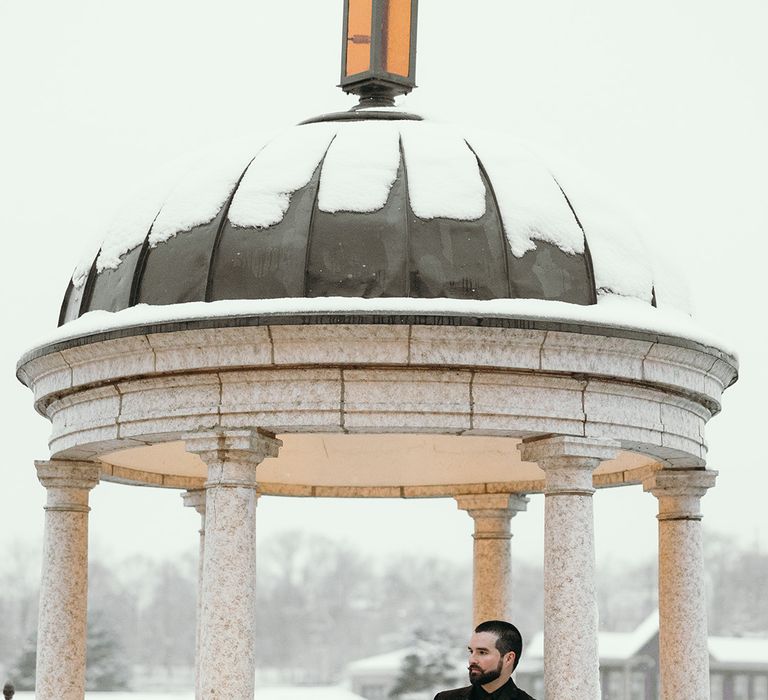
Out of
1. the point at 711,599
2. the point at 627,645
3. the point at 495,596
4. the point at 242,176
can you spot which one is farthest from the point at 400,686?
the point at 242,176

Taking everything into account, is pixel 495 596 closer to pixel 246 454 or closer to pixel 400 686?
pixel 246 454

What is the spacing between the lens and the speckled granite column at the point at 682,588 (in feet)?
61.6

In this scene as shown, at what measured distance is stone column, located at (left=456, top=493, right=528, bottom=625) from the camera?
22125 mm

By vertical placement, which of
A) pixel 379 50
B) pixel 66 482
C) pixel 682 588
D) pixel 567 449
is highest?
pixel 379 50

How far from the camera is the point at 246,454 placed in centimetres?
1596

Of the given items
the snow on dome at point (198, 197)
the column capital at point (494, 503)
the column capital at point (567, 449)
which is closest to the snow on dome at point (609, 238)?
the column capital at point (567, 449)

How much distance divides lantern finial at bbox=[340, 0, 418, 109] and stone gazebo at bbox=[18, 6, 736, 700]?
1275 millimetres

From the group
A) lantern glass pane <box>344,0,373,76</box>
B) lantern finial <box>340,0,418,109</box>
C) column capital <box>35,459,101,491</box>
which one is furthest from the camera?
lantern glass pane <box>344,0,373,76</box>

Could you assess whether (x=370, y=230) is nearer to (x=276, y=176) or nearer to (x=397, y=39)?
(x=276, y=176)

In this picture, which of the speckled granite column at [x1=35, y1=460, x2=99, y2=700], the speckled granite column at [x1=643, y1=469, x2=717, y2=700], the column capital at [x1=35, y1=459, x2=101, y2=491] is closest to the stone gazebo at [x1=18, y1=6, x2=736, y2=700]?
the column capital at [x1=35, y1=459, x2=101, y2=491]

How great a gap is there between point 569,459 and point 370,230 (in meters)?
2.85

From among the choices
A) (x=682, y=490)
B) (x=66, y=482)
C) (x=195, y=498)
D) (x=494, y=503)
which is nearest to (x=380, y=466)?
(x=494, y=503)

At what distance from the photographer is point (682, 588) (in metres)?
18.8

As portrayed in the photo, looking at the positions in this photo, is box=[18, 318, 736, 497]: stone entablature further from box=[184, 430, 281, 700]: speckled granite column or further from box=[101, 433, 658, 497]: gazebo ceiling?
box=[101, 433, 658, 497]: gazebo ceiling
